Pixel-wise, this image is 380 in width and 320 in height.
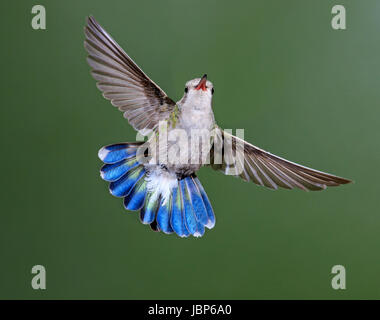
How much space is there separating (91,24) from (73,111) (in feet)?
2.92

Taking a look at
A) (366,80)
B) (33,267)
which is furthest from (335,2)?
(33,267)

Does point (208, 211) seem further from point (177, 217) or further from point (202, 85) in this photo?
point (202, 85)

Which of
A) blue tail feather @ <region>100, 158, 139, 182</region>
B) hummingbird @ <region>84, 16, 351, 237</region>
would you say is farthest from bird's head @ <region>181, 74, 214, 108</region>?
blue tail feather @ <region>100, 158, 139, 182</region>

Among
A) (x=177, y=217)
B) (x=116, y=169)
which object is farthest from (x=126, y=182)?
(x=177, y=217)

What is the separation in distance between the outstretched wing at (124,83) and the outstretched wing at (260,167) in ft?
0.53

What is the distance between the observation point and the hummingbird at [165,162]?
951mm

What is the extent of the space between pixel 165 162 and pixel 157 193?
8 cm

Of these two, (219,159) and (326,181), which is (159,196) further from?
(326,181)

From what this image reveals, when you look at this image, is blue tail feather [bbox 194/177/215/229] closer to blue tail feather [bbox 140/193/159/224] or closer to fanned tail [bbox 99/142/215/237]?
fanned tail [bbox 99/142/215/237]

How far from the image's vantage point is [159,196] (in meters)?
1.07

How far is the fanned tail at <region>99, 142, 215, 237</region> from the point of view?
40.7 inches

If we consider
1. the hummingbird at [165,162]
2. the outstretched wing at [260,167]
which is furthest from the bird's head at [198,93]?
the outstretched wing at [260,167]

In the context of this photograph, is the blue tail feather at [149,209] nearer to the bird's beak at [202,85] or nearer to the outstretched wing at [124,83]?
the outstretched wing at [124,83]

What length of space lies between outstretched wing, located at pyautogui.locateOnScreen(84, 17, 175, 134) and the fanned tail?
0.08 meters
